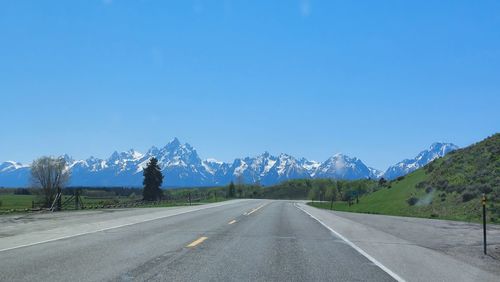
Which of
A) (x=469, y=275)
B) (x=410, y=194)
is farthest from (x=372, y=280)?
(x=410, y=194)

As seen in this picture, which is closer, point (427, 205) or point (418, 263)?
point (418, 263)

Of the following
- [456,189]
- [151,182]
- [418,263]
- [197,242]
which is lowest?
[418,263]

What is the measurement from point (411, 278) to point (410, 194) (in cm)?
3953

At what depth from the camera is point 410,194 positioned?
47.4 metres

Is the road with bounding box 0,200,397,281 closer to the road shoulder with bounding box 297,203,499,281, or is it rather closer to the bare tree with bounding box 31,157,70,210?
the road shoulder with bounding box 297,203,499,281

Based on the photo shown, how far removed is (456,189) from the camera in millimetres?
38125

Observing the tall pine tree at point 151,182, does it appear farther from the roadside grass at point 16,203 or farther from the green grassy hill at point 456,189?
the green grassy hill at point 456,189

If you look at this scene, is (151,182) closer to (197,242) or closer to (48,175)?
(48,175)

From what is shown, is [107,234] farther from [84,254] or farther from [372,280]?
[372,280]

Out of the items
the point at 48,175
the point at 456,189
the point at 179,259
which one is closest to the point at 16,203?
the point at 48,175

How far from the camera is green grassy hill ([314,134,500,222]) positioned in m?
32.5

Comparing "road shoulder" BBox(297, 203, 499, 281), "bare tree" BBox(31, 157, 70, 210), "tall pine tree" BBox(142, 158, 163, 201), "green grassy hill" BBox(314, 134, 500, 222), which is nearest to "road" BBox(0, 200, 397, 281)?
"road shoulder" BBox(297, 203, 499, 281)

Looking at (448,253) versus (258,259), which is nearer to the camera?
(258,259)

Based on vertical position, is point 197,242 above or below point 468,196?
below
